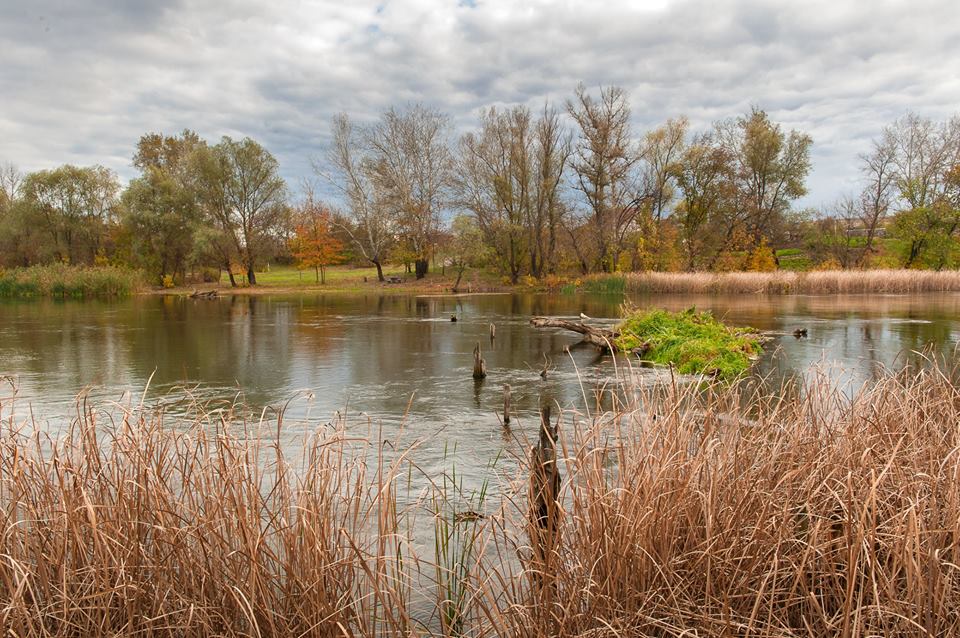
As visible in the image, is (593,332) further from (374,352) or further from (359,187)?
(359,187)

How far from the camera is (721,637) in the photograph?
3.03m

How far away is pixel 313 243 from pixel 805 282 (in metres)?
43.0

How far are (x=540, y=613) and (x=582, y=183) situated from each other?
5356cm

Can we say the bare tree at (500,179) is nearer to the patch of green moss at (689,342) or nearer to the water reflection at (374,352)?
the water reflection at (374,352)

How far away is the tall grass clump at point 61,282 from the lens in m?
45.8

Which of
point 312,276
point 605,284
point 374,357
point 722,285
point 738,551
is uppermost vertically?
point 312,276

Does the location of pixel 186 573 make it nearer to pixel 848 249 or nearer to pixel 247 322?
pixel 247 322

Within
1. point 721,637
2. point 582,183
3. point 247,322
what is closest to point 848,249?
point 582,183

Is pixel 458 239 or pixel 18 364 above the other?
pixel 458 239

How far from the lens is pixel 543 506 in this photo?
177 inches

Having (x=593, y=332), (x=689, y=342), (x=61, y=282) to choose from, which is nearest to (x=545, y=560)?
(x=689, y=342)

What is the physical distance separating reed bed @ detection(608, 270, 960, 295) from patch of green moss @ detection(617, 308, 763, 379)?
26.2 m

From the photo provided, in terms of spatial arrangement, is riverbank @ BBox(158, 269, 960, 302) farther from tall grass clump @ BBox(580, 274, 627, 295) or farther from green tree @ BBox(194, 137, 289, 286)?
green tree @ BBox(194, 137, 289, 286)

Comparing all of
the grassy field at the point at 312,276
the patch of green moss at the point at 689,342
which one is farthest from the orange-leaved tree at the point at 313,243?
the patch of green moss at the point at 689,342
